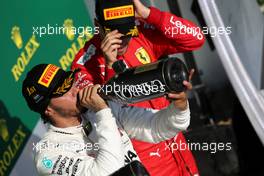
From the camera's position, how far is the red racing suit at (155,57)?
2.93 m

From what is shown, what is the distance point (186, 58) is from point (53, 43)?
1.58 meters

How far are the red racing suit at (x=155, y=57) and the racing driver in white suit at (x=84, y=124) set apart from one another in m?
0.33

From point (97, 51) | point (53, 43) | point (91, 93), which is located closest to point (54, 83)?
point (91, 93)

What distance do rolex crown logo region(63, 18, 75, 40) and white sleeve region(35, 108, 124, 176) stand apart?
168 cm

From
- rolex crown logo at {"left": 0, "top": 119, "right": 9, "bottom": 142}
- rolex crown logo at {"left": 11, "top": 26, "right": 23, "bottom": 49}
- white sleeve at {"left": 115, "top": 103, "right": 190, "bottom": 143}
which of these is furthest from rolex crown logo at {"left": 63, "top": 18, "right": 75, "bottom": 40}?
white sleeve at {"left": 115, "top": 103, "right": 190, "bottom": 143}

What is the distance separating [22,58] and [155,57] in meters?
0.82

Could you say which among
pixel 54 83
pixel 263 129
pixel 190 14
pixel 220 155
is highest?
pixel 54 83

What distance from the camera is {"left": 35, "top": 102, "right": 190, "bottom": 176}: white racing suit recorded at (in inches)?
89.6

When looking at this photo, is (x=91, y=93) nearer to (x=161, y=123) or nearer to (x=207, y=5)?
(x=161, y=123)

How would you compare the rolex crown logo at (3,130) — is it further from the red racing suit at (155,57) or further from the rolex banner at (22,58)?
the red racing suit at (155,57)

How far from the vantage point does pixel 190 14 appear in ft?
16.0

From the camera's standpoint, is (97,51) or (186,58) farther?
(186,58)

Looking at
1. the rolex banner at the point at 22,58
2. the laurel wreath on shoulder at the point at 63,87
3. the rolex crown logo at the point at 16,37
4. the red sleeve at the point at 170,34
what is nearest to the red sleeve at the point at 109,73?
the laurel wreath on shoulder at the point at 63,87

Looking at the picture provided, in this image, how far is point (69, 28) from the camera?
3957mm
